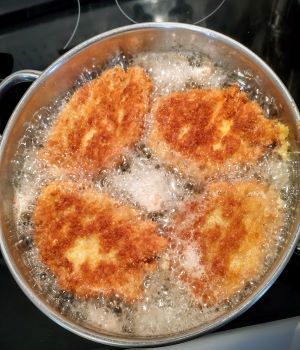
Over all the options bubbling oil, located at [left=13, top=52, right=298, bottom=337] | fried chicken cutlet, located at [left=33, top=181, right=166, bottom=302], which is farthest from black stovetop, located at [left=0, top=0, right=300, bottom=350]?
fried chicken cutlet, located at [left=33, top=181, right=166, bottom=302]

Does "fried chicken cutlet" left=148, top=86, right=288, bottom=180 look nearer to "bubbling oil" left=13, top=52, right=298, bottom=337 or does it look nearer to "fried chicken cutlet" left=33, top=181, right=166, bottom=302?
"bubbling oil" left=13, top=52, right=298, bottom=337

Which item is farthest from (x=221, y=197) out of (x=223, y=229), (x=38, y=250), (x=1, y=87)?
(x=1, y=87)

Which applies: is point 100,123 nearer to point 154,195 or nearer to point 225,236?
point 154,195

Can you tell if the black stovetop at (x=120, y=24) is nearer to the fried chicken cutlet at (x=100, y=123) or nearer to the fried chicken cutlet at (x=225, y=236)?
the fried chicken cutlet at (x=100, y=123)

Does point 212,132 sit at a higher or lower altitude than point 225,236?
higher

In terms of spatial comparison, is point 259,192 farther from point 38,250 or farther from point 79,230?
point 38,250

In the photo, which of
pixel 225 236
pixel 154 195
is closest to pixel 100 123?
pixel 154 195

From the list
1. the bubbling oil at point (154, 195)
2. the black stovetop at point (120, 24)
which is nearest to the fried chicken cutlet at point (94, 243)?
the bubbling oil at point (154, 195)
